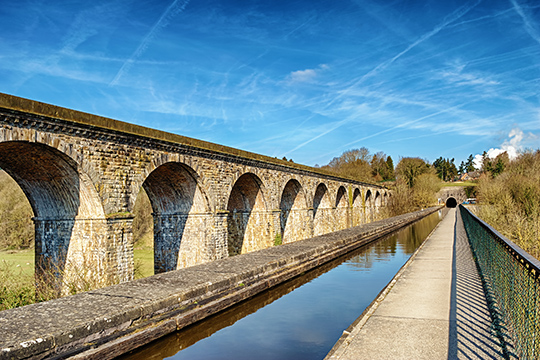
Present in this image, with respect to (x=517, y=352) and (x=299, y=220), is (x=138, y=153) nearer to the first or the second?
(x=517, y=352)

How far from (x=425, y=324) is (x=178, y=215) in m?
10.1

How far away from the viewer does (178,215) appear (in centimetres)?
1319

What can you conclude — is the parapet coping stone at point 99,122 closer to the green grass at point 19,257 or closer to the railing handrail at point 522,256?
the green grass at point 19,257

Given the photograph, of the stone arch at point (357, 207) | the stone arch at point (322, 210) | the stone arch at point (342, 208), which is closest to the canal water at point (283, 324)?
the stone arch at point (322, 210)

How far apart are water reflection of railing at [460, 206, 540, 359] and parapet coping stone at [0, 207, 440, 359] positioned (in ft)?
13.3

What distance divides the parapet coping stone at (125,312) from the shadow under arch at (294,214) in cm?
1321

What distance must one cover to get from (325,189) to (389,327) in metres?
21.7

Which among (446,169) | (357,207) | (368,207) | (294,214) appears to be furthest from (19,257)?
(446,169)

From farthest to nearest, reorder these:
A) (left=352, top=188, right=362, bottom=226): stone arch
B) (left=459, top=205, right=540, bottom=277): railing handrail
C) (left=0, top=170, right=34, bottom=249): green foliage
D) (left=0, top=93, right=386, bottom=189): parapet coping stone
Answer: (left=352, top=188, right=362, bottom=226): stone arch < (left=0, top=170, right=34, bottom=249): green foliage < (left=0, top=93, right=386, bottom=189): parapet coping stone < (left=459, top=205, right=540, bottom=277): railing handrail

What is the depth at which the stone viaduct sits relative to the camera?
8.20m

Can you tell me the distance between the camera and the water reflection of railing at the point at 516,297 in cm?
326

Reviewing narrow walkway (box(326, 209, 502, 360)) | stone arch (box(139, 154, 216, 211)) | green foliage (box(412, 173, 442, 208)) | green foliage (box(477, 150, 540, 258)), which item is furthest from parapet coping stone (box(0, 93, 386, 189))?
green foliage (box(412, 173, 442, 208))

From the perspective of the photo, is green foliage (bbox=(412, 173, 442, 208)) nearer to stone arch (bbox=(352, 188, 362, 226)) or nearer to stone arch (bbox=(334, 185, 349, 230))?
stone arch (bbox=(352, 188, 362, 226))

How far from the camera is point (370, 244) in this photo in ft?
54.8
